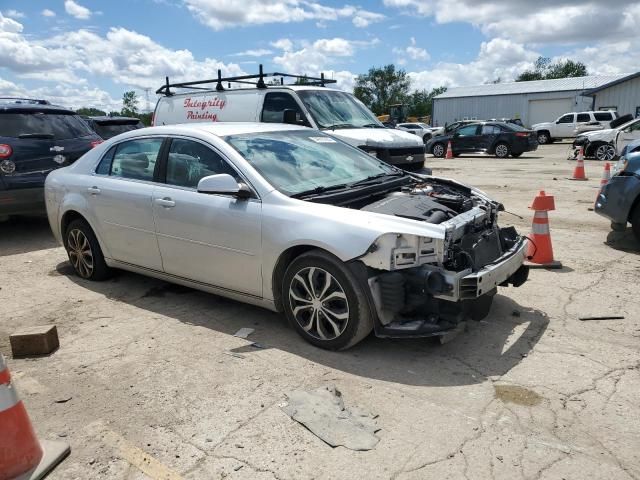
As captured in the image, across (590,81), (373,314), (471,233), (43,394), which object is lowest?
(43,394)

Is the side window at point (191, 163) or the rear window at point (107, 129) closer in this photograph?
the side window at point (191, 163)

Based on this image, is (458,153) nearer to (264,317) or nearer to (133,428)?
(264,317)

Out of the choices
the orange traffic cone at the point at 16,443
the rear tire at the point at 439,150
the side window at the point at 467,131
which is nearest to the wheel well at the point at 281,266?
the orange traffic cone at the point at 16,443

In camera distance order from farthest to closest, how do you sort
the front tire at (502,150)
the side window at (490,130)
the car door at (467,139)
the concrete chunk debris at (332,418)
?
1. the car door at (467,139)
2. the side window at (490,130)
3. the front tire at (502,150)
4. the concrete chunk debris at (332,418)

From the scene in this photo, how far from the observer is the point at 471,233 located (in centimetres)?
397

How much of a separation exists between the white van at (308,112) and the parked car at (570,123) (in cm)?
2524

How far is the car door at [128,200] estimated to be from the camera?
15.9 ft

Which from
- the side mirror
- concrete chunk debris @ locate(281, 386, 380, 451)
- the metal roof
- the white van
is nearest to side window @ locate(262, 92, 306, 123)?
the white van

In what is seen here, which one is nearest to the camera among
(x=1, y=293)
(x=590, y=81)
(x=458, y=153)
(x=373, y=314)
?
(x=373, y=314)

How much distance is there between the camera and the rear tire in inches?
932

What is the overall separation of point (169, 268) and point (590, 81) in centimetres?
5324

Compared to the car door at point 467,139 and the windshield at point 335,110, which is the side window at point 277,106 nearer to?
→ the windshield at point 335,110

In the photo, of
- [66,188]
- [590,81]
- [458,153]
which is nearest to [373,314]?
[66,188]

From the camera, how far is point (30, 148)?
291 inches
